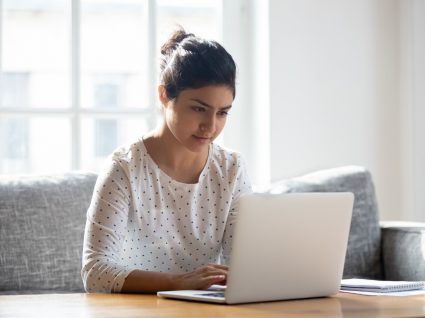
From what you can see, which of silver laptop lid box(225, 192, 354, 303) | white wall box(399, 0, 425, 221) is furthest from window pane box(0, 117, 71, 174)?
silver laptop lid box(225, 192, 354, 303)

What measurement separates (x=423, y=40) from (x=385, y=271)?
1052 mm

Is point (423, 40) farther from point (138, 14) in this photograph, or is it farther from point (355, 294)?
point (355, 294)

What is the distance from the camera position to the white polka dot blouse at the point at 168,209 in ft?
7.22

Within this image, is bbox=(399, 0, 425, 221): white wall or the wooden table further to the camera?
bbox=(399, 0, 425, 221): white wall

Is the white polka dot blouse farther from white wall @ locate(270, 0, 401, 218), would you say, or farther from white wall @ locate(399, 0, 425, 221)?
white wall @ locate(399, 0, 425, 221)

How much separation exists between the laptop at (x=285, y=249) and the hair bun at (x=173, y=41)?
734mm

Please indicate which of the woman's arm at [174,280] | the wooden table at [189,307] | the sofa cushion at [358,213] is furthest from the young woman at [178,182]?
the sofa cushion at [358,213]

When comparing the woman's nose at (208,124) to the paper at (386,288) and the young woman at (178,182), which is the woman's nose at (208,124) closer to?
the young woman at (178,182)

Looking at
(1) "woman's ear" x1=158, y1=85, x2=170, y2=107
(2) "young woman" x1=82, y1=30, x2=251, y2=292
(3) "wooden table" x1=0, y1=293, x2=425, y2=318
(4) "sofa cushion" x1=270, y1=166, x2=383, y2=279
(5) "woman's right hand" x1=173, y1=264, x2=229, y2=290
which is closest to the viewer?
(3) "wooden table" x1=0, y1=293, x2=425, y2=318

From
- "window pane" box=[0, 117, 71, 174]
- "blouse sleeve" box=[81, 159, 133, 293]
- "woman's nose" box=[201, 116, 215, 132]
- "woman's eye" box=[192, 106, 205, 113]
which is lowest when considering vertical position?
"blouse sleeve" box=[81, 159, 133, 293]

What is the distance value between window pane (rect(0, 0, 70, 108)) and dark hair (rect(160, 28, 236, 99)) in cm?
118

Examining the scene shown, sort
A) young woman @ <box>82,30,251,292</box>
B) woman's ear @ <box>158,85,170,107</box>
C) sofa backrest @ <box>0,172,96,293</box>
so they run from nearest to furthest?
young woman @ <box>82,30,251,292</box> → woman's ear @ <box>158,85,170,107</box> → sofa backrest @ <box>0,172,96,293</box>

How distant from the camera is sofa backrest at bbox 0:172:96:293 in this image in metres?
2.68

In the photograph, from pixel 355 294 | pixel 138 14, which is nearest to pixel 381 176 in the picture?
pixel 138 14
